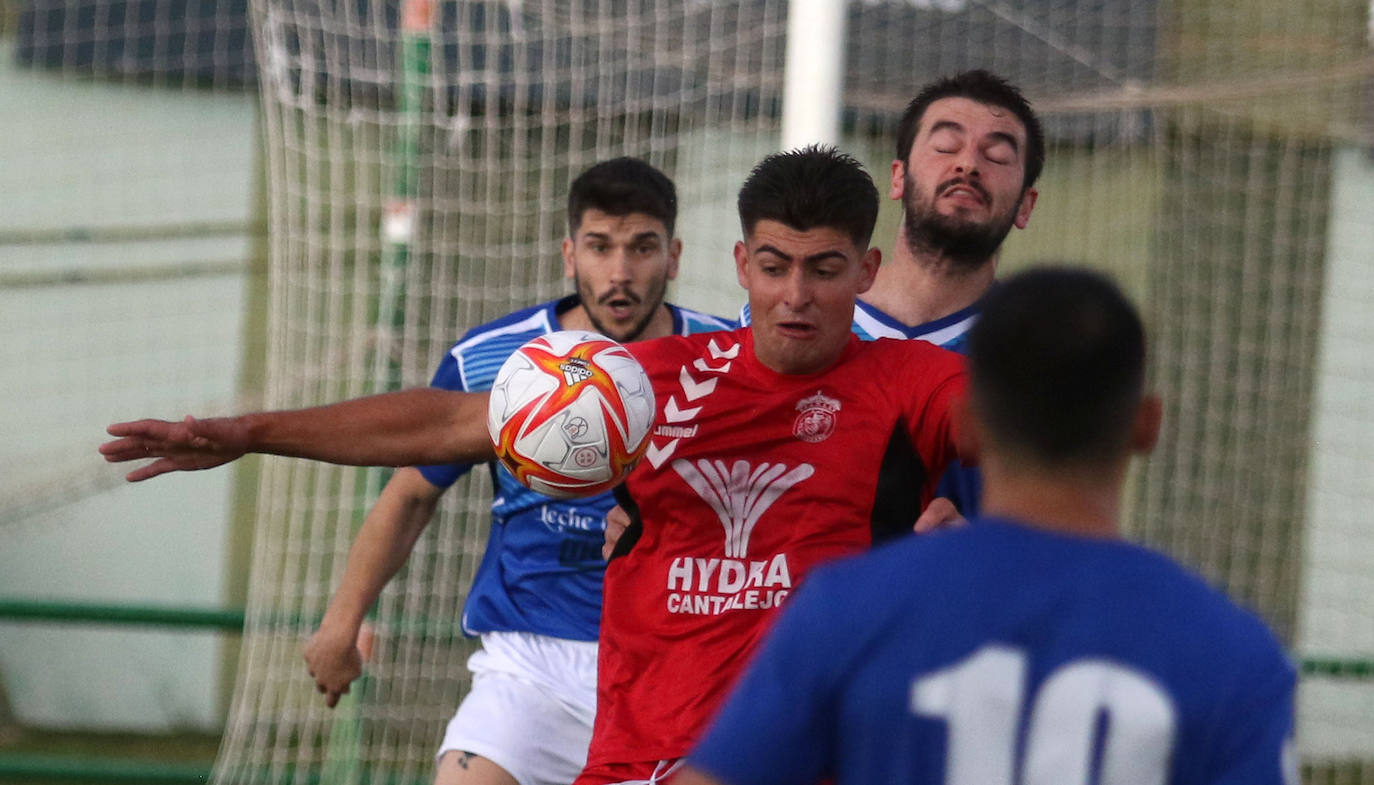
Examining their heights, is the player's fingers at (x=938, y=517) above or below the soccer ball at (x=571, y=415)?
below

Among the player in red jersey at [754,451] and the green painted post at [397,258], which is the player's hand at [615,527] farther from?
the green painted post at [397,258]

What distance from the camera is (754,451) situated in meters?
2.85

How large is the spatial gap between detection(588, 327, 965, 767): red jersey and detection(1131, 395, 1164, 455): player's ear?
911mm

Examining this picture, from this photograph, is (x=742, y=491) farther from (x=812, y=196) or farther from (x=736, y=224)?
(x=736, y=224)

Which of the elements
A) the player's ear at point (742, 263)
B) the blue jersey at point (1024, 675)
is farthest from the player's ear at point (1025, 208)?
the blue jersey at point (1024, 675)

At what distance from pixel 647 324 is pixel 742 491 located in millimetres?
1479

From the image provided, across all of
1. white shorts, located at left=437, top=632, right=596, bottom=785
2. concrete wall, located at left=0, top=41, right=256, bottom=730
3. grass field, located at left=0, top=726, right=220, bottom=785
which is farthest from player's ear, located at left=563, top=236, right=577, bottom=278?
concrete wall, located at left=0, top=41, right=256, bottom=730

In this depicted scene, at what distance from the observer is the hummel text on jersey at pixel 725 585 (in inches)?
110

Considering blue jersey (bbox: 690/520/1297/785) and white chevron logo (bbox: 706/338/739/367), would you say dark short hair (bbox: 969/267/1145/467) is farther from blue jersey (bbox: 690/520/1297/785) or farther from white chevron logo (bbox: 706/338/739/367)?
white chevron logo (bbox: 706/338/739/367)

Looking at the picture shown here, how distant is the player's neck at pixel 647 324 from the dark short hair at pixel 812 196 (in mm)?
1338

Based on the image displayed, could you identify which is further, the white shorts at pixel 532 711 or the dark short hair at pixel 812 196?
the white shorts at pixel 532 711

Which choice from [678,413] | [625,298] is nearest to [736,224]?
[625,298]

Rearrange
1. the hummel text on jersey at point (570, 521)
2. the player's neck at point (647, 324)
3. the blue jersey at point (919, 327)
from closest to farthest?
the blue jersey at point (919, 327), the hummel text on jersey at point (570, 521), the player's neck at point (647, 324)

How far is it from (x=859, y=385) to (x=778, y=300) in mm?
218
